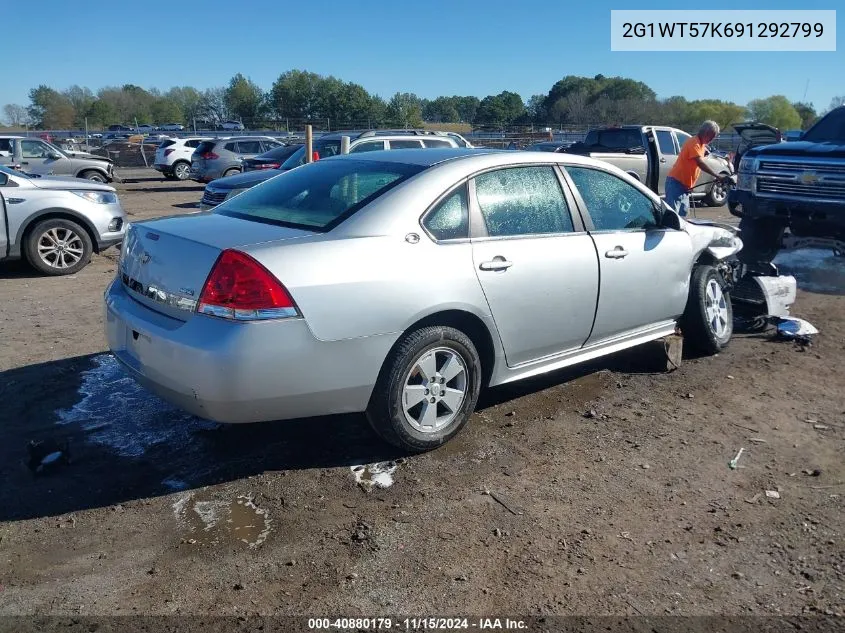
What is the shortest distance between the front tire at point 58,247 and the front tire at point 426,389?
21.3ft

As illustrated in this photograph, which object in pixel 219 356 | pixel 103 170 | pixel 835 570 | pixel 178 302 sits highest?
pixel 103 170

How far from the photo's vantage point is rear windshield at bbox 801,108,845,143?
10.4 metres

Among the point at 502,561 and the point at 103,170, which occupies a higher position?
the point at 103,170

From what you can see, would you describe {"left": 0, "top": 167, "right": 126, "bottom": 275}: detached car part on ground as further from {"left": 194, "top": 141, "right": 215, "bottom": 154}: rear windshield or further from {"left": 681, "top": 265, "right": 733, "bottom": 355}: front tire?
{"left": 194, "top": 141, "right": 215, "bottom": 154}: rear windshield

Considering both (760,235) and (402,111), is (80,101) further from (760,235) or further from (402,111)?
(760,235)

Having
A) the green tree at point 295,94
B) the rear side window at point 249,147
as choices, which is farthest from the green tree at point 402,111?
the rear side window at point 249,147

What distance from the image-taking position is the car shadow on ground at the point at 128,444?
3.64 m

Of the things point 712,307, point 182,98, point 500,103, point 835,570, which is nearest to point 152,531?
point 835,570

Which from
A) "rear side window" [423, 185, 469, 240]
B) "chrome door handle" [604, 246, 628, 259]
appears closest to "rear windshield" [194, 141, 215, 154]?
"chrome door handle" [604, 246, 628, 259]

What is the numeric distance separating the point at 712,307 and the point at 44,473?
15.9 feet

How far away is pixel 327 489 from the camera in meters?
3.67

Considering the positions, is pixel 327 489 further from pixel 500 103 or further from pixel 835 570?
pixel 500 103


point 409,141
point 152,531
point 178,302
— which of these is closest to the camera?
point 152,531

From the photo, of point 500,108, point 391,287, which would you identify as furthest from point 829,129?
point 500,108
